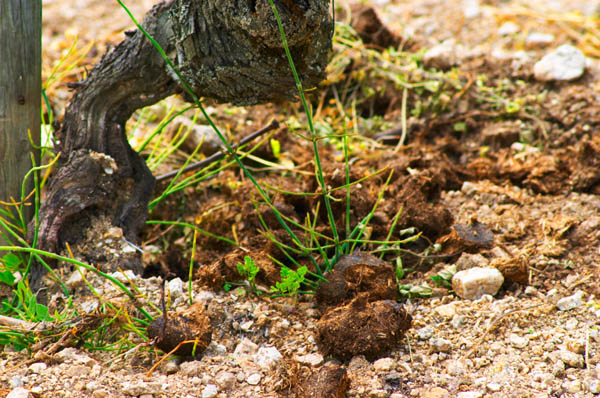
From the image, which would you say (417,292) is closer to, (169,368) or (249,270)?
(249,270)

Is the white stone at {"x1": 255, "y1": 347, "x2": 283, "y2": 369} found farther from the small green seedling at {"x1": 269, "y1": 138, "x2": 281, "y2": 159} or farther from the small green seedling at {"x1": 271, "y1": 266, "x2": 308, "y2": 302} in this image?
the small green seedling at {"x1": 269, "y1": 138, "x2": 281, "y2": 159}

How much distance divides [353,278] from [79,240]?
3.28 ft

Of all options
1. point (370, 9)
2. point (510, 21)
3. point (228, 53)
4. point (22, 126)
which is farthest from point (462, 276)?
point (510, 21)

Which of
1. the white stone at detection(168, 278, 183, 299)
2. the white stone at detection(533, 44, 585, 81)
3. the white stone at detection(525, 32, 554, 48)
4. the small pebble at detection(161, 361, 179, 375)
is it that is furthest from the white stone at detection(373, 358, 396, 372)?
the white stone at detection(525, 32, 554, 48)

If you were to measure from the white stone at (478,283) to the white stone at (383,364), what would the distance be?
434 millimetres

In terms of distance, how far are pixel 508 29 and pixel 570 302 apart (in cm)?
239

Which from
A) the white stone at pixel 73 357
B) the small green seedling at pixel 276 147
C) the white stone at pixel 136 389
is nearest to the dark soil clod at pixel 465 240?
the small green seedling at pixel 276 147

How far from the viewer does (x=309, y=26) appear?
5.28 feet

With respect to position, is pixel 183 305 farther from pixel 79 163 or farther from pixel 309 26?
pixel 309 26

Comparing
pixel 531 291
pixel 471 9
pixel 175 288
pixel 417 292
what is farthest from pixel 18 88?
pixel 471 9

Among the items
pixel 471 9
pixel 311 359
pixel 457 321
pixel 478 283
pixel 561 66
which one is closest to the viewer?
pixel 311 359

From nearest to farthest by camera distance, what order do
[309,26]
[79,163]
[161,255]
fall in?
[309,26], [79,163], [161,255]

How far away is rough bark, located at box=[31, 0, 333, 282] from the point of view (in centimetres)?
164

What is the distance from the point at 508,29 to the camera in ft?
11.9
